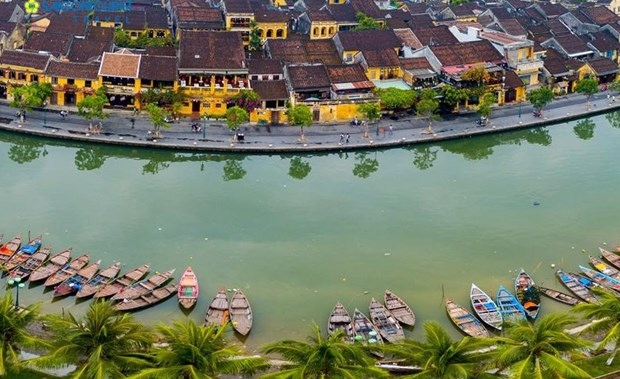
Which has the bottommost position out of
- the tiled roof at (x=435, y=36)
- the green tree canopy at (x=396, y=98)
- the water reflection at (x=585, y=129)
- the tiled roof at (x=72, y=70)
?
the water reflection at (x=585, y=129)

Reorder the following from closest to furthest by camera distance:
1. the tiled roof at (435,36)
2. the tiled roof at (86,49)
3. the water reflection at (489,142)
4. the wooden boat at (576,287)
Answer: the wooden boat at (576,287) < the water reflection at (489,142) < the tiled roof at (86,49) < the tiled roof at (435,36)

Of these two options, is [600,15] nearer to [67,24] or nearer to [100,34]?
[100,34]

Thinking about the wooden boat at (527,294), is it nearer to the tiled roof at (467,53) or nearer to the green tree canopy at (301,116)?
the green tree canopy at (301,116)

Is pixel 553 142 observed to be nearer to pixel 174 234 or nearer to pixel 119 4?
pixel 174 234

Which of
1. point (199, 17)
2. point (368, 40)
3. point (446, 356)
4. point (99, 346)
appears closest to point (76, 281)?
point (99, 346)

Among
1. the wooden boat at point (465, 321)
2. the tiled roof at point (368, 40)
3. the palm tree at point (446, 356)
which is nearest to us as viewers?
the palm tree at point (446, 356)

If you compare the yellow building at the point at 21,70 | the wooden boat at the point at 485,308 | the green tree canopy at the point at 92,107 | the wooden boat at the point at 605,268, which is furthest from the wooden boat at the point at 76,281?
the yellow building at the point at 21,70
